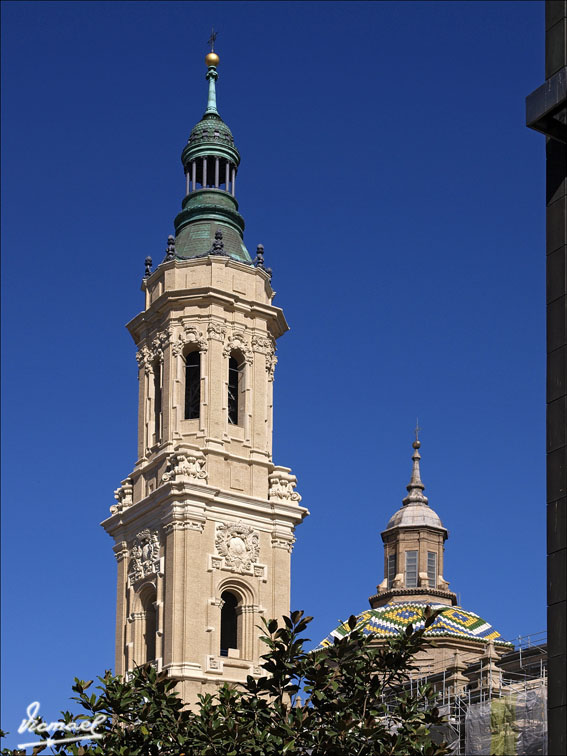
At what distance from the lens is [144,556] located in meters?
64.9

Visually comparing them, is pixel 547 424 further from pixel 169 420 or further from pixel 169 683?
pixel 169 420

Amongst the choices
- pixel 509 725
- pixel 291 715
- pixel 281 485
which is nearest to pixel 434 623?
pixel 281 485

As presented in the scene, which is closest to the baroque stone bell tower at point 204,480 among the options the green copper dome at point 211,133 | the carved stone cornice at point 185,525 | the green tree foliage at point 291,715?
the carved stone cornice at point 185,525

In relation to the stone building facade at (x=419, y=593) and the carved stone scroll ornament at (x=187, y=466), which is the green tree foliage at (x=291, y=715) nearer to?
the carved stone scroll ornament at (x=187, y=466)

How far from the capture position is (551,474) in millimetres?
31078

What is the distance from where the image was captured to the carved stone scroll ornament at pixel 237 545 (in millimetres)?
63750

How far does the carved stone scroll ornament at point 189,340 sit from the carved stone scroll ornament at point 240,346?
1143 mm

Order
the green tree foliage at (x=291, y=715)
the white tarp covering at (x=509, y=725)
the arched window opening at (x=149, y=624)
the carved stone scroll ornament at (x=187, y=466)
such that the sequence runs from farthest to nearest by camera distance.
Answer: the arched window opening at (x=149, y=624) < the carved stone scroll ornament at (x=187, y=466) < the white tarp covering at (x=509, y=725) < the green tree foliage at (x=291, y=715)

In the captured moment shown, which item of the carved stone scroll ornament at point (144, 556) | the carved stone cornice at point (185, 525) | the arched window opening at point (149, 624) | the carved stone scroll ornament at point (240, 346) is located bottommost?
the arched window opening at point (149, 624)

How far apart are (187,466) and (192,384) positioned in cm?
457

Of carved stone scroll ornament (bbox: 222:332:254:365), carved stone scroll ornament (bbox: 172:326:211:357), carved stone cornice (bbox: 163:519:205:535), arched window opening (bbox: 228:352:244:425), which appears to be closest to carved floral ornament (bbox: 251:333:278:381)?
carved stone scroll ornament (bbox: 222:332:254:365)

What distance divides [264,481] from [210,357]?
5418 millimetres

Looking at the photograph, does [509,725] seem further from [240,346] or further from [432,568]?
[432,568]

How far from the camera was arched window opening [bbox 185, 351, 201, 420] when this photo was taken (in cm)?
6644
